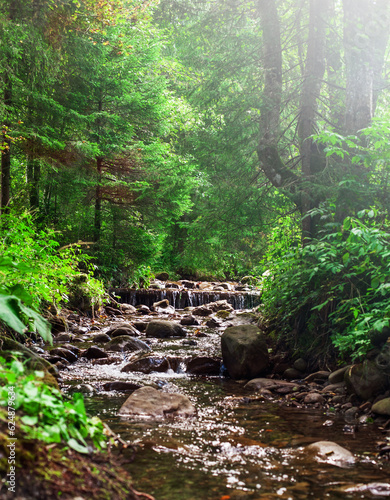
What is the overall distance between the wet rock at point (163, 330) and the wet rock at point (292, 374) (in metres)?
4.41

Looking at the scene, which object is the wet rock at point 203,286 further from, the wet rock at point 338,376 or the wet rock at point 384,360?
the wet rock at point 384,360

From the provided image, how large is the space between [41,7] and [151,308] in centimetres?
1005

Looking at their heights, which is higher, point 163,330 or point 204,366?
point 204,366

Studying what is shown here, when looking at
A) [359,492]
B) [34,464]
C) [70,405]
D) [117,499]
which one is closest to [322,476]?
[359,492]

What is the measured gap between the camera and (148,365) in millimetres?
7191

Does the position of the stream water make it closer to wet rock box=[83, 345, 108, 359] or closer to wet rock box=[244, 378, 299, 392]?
wet rock box=[244, 378, 299, 392]

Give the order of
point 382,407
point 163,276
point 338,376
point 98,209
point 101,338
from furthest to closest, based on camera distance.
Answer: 1. point 163,276
2. point 98,209
3. point 101,338
4. point 338,376
5. point 382,407

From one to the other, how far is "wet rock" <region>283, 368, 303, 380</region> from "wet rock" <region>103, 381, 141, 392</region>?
2.25 meters

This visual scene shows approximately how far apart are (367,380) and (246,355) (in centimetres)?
219

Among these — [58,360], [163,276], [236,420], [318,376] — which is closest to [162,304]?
[163,276]

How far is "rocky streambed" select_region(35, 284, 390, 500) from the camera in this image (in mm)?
2975

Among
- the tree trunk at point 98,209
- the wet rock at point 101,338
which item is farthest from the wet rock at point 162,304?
the wet rock at point 101,338

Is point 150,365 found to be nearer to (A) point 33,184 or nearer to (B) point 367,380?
(B) point 367,380

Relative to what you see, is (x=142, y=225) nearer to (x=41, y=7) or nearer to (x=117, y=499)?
(x=41, y=7)
